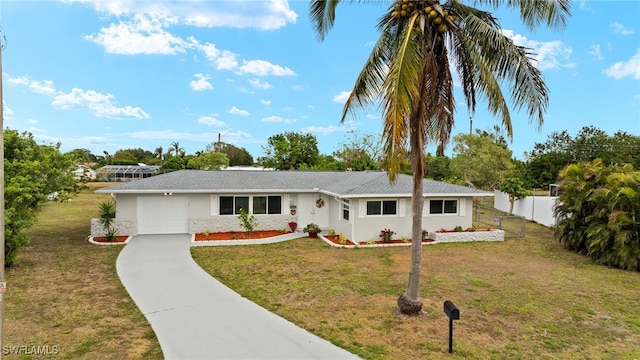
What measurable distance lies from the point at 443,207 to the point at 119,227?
607 inches

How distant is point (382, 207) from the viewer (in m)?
16.4

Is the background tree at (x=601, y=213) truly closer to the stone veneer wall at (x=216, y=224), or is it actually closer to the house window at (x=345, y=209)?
the house window at (x=345, y=209)

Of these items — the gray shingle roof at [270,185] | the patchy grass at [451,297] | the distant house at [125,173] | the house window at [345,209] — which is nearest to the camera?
the patchy grass at [451,297]

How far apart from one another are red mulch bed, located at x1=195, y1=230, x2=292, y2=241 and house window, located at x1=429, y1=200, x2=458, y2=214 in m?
7.27

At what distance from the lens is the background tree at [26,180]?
10805 mm

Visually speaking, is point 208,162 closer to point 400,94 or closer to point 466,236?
point 466,236

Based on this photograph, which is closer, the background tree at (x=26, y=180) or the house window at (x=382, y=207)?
the background tree at (x=26, y=180)

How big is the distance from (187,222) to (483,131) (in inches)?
2076

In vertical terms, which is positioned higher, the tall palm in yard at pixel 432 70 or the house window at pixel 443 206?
the tall palm in yard at pixel 432 70

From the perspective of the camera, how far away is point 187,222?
17.5 metres

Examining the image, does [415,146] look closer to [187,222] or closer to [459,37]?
[459,37]

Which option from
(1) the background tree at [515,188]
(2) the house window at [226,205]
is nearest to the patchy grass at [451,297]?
(2) the house window at [226,205]

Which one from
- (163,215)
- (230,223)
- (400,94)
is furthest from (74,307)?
(230,223)

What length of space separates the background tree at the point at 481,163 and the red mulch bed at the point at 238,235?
21.1 meters
